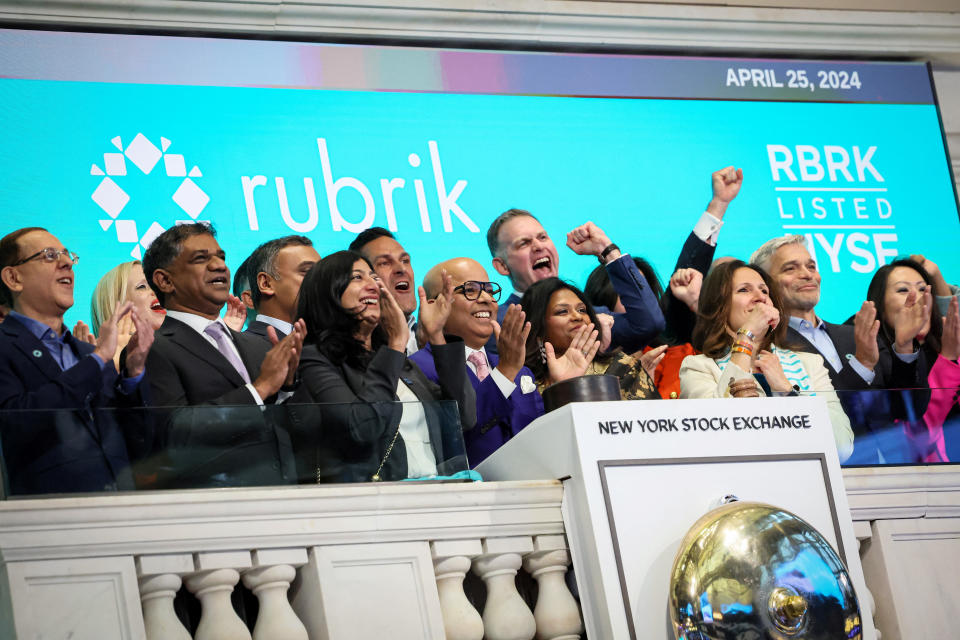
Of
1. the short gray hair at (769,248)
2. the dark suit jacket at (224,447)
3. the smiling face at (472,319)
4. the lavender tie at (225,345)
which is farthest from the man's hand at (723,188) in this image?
the dark suit jacket at (224,447)

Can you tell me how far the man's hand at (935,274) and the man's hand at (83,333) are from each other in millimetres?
3596

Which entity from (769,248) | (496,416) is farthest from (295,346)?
(769,248)

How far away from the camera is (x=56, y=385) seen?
343cm

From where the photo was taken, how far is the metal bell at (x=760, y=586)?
6.14 ft

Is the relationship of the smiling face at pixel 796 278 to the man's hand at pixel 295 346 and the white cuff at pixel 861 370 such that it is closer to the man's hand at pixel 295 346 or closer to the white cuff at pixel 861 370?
the white cuff at pixel 861 370

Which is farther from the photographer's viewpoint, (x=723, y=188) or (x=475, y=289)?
(x=723, y=188)

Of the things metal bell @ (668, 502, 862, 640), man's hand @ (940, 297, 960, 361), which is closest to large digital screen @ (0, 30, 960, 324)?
man's hand @ (940, 297, 960, 361)

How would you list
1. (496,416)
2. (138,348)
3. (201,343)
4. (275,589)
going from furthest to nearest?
(201,343) → (496,416) → (138,348) → (275,589)

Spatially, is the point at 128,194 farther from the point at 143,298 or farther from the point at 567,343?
the point at 567,343

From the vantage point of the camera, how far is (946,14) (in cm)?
607

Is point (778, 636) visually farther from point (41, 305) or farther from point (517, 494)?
point (41, 305)

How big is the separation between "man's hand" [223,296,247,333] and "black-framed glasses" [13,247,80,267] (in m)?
0.54

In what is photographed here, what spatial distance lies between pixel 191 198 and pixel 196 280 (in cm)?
46

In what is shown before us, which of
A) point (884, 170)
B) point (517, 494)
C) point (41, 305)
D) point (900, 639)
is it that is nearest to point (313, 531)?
point (517, 494)
